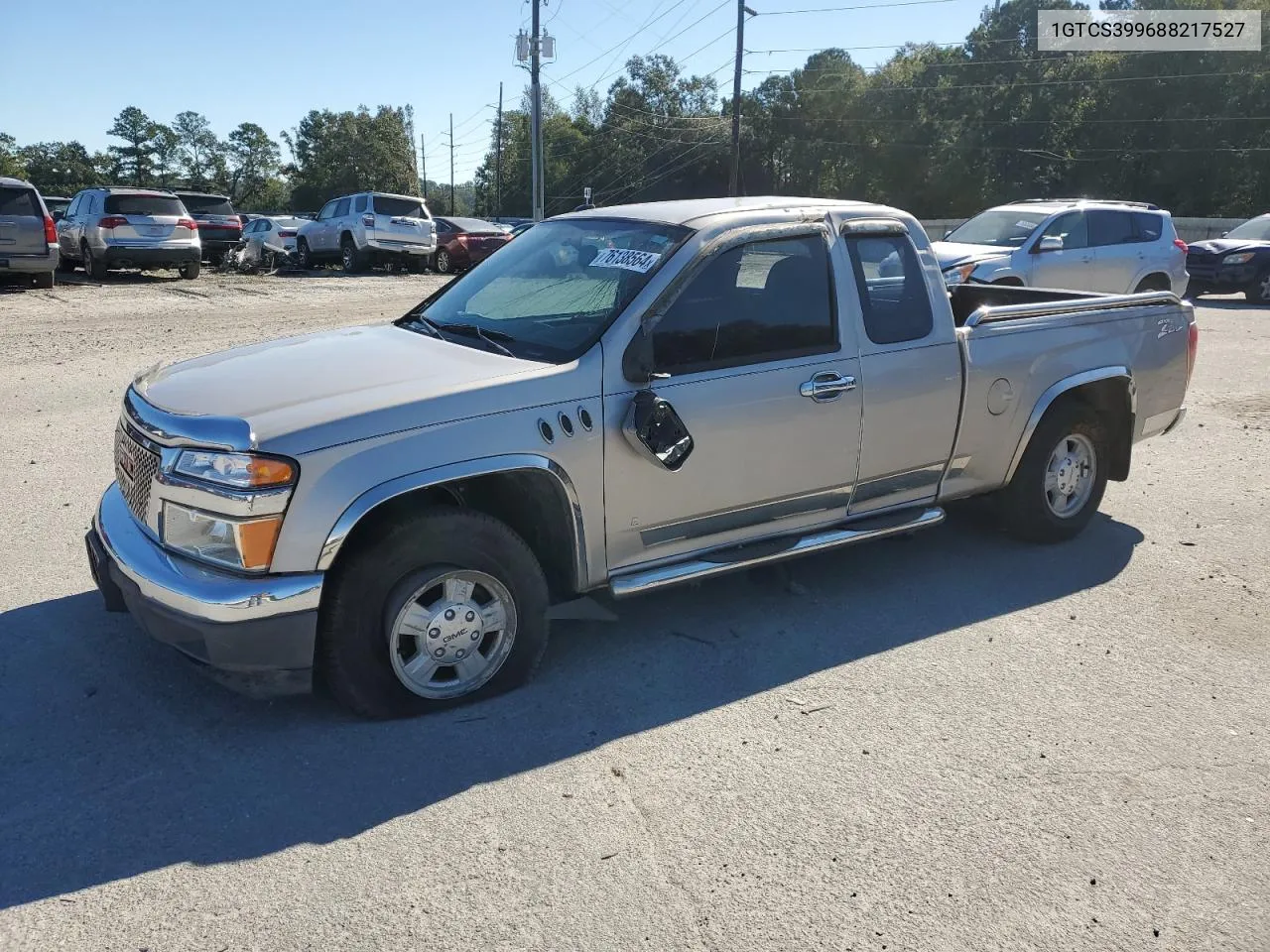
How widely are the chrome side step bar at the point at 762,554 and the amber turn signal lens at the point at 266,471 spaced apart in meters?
1.40

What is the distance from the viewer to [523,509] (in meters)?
4.14

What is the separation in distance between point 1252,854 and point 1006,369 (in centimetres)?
275

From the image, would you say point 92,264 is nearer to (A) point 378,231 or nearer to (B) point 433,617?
(A) point 378,231

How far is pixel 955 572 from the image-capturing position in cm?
553

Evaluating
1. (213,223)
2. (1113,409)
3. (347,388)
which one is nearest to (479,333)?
(347,388)

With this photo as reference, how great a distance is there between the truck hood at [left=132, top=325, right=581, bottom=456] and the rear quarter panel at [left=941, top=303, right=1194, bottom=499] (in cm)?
227

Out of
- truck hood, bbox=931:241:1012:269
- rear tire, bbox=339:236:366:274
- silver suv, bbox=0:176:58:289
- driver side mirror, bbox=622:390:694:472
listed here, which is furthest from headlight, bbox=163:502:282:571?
rear tire, bbox=339:236:366:274

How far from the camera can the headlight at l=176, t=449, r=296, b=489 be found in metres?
3.41

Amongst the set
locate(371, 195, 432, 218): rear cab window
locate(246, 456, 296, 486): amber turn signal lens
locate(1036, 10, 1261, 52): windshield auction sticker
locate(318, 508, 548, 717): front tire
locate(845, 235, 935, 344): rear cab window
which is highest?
locate(1036, 10, 1261, 52): windshield auction sticker

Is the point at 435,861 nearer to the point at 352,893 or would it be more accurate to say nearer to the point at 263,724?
the point at 352,893

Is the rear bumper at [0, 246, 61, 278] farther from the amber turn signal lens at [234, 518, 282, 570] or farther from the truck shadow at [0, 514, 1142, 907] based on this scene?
the amber turn signal lens at [234, 518, 282, 570]

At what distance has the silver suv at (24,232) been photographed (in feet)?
54.7

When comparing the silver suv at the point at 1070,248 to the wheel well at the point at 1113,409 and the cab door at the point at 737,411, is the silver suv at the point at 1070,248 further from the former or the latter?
the cab door at the point at 737,411

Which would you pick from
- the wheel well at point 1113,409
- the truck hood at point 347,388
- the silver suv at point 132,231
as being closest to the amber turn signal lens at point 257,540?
the truck hood at point 347,388
